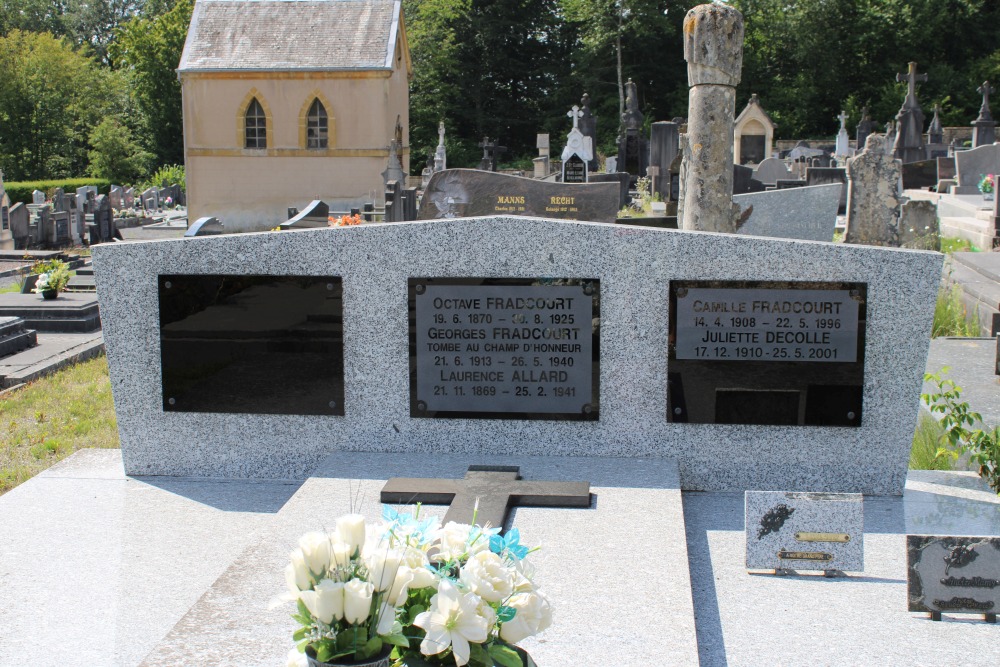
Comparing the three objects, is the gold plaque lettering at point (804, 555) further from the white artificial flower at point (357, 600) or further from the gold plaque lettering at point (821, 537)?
the white artificial flower at point (357, 600)

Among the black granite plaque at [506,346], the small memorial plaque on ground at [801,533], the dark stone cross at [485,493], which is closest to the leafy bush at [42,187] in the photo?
the black granite plaque at [506,346]

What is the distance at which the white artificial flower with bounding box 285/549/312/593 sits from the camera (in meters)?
2.04

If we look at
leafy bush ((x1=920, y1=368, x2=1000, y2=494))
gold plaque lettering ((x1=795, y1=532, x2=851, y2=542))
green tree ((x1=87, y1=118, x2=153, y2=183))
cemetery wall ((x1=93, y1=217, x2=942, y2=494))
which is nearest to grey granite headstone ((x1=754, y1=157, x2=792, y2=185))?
leafy bush ((x1=920, y1=368, x2=1000, y2=494))

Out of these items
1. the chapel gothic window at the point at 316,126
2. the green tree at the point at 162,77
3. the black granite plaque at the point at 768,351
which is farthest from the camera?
the green tree at the point at 162,77

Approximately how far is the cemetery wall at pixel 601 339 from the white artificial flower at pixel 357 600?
9.46 ft

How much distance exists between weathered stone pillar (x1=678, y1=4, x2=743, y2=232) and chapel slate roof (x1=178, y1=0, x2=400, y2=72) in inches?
784

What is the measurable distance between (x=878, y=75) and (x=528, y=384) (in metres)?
44.5

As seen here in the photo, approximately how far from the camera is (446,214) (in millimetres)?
11688

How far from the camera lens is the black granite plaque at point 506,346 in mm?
4762

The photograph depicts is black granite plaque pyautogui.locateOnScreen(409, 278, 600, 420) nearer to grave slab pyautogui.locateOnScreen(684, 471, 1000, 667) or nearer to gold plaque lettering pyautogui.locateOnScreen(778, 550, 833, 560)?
grave slab pyautogui.locateOnScreen(684, 471, 1000, 667)

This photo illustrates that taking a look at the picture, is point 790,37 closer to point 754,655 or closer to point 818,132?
point 818,132

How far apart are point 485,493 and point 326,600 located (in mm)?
2225

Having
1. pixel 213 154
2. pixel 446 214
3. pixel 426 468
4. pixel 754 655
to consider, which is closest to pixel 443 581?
pixel 754 655

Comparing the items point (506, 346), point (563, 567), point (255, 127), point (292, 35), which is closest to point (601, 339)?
point (506, 346)
